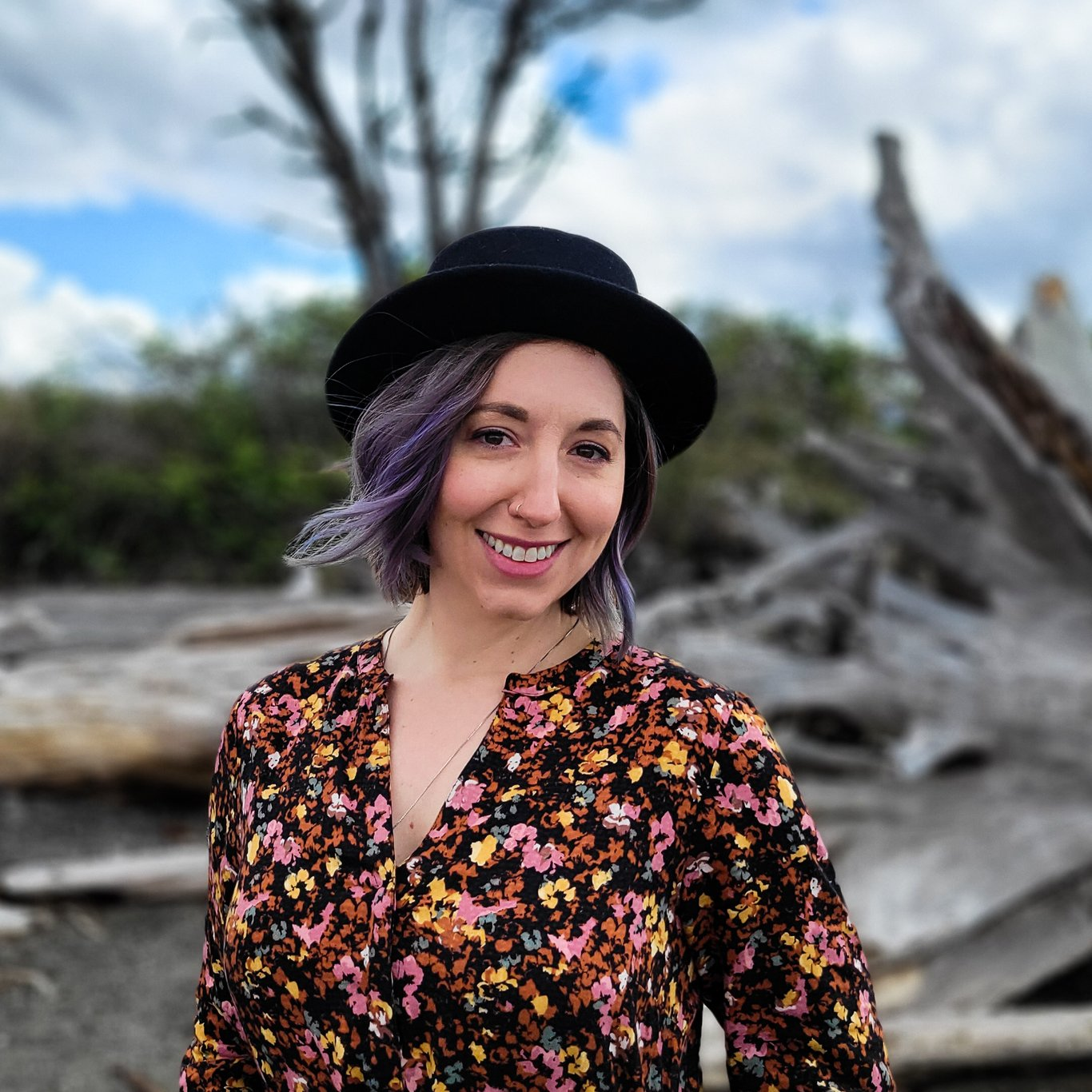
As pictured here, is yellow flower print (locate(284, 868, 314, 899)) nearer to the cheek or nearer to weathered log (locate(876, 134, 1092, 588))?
the cheek

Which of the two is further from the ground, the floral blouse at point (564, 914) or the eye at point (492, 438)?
the eye at point (492, 438)

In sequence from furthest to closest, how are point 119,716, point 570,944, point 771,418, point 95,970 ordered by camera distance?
point 771,418 < point 119,716 < point 95,970 < point 570,944

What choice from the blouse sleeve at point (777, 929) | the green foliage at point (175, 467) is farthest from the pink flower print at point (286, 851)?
the green foliage at point (175, 467)

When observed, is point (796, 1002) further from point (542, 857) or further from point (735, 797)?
point (542, 857)

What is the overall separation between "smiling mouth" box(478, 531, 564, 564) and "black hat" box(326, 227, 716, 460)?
0.28 meters

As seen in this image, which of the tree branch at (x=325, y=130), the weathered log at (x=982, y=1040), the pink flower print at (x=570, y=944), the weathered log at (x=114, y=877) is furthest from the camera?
the tree branch at (x=325, y=130)

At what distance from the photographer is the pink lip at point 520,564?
1.50 metres

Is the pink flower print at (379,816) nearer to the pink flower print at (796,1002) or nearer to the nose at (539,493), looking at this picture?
the nose at (539,493)

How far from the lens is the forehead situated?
1469 mm

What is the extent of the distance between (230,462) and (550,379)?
380 inches

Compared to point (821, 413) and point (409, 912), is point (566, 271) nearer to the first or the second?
point (409, 912)

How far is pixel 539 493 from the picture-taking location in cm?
145

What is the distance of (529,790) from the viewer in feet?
4.75

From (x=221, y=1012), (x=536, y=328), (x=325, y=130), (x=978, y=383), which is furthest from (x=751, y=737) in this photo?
(x=325, y=130)
